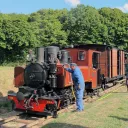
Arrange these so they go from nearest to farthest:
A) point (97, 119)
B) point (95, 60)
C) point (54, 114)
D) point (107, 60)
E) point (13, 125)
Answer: point (97, 119) → point (13, 125) → point (54, 114) → point (95, 60) → point (107, 60)

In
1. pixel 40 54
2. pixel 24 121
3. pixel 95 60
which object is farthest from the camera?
pixel 95 60

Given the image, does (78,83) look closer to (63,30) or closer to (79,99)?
(79,99)

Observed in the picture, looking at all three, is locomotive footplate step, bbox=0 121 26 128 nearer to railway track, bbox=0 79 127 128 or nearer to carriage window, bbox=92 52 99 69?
railway track, bbox=0 79 127 128

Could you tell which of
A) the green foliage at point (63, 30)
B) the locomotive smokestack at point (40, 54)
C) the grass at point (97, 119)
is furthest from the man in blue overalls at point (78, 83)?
the green foliage at point (63, 30)

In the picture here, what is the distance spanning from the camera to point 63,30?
56531 mm

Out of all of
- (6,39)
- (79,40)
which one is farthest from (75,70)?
(79,40)

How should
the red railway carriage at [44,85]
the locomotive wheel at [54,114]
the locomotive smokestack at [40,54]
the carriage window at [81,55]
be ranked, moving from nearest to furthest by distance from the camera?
1. the locomotive wheel at [54,114]
2. the red railway carriage at [44,85]
3. the locomotive smokestack at [40,54]
4. the carriage window at [81,55]

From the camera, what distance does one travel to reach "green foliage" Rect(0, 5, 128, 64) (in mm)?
41750

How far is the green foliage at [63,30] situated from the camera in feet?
137

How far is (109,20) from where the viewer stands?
197 ft

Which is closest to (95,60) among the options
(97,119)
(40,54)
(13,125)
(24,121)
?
(40,54)

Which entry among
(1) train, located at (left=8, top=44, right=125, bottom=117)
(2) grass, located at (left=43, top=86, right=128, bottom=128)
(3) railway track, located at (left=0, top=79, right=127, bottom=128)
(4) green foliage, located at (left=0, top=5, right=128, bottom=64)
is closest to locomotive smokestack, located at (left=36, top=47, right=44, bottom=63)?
(1) train, located at (left=8, top=44, right=125, bottom=117)

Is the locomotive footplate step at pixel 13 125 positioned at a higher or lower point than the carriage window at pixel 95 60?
lower

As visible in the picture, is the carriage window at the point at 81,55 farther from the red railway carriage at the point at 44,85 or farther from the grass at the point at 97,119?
the grass at the point at 97,119
